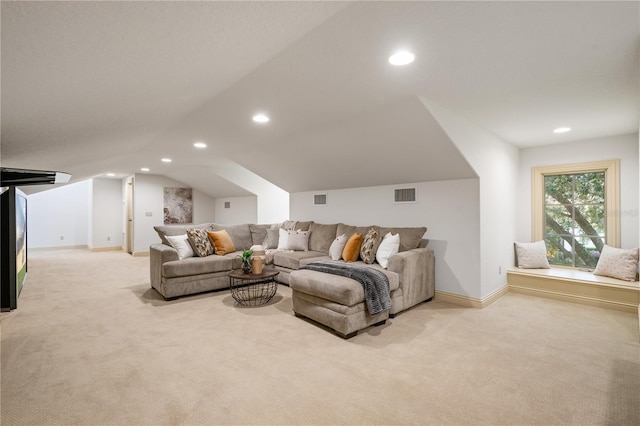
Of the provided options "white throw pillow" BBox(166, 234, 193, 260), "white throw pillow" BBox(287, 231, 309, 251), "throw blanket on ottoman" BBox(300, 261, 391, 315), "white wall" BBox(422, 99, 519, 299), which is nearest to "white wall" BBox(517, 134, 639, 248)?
"white wall" BBox(422, 99, 519, 299)

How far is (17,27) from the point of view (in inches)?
39.3

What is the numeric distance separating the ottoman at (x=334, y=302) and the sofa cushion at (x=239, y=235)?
245 centimetres

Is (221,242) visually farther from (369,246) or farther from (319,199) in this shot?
(369,246)

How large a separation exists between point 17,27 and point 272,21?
972 mm

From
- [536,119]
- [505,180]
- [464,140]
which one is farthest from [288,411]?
[505,180]

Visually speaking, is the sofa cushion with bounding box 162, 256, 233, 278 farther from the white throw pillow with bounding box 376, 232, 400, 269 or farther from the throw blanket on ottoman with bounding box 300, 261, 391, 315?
the white throw pillow with bounding box 376, 232, 400, 269

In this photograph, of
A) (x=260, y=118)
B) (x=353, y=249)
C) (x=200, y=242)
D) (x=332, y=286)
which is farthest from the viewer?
(x=200, y=242)

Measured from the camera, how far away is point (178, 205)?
354 inches

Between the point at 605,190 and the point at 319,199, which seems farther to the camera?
the point at 319,199

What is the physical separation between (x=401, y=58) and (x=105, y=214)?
10075 millimetres

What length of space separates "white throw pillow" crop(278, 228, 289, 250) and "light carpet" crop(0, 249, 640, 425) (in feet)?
5.75

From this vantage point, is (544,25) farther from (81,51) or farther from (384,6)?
(81,51)

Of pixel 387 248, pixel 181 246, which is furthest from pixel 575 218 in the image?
pixel 181 246

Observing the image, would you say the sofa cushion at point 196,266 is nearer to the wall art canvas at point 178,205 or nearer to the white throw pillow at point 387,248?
the white throw pillow at point 387,248
